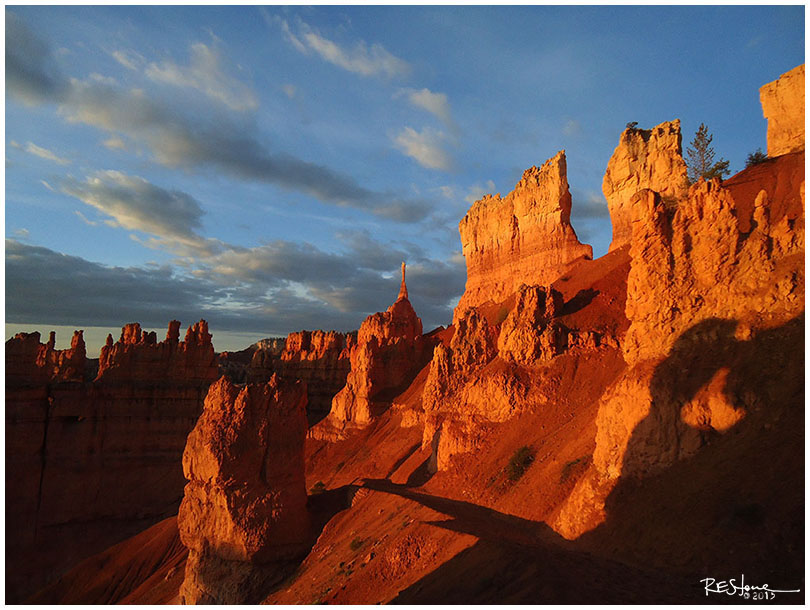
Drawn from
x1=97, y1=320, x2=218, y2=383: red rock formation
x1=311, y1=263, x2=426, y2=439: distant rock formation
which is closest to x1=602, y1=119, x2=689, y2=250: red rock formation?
x1=311, y1=263, x2=426, y2=439: distant rock formation

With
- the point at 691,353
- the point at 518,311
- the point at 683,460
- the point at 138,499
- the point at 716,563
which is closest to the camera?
the point at 716,563

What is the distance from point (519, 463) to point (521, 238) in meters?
63.1

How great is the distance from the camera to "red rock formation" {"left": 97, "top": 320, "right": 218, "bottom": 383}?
2467 inches

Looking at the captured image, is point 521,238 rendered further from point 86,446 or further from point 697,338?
point 697,338

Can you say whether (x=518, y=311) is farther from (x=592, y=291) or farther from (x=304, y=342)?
(x=304, y=342)

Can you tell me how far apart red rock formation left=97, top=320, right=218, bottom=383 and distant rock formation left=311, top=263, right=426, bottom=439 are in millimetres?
18050

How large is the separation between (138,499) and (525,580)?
2183 inches

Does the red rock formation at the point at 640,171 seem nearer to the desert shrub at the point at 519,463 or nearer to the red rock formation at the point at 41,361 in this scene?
the desert shrub at the point at 519,463

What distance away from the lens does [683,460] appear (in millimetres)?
16797

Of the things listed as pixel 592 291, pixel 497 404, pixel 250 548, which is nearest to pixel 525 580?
pixel 250 548

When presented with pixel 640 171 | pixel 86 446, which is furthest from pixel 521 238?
pixel 86 446

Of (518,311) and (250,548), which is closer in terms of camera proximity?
(250,548)

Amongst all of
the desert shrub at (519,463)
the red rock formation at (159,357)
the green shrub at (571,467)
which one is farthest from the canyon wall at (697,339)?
the red rock formation at (159,357)

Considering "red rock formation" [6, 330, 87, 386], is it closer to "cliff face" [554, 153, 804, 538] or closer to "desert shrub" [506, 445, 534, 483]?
"desert shrub" [506, 445, 534, 483]
